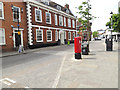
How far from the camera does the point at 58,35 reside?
24.9 meters

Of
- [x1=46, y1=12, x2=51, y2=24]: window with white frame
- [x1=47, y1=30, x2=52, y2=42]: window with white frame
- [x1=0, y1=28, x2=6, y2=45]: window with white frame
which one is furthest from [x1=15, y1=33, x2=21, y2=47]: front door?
[x1=46, y1=12, x2=51, y2=24]: window with white frame

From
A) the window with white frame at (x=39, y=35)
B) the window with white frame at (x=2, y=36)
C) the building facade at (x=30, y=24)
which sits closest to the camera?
the window with white frame at (x=2, y=36)

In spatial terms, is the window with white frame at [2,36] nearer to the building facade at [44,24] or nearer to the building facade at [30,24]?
the building facade at [30,24]

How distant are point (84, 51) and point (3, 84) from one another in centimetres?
763

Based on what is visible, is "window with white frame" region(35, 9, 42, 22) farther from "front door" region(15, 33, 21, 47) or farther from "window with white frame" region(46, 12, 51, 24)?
"front door" region(15, 33, 21, 47)

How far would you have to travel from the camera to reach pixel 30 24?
17469 millimetres

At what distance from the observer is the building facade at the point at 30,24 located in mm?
14258

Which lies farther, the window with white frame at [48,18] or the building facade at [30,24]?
the window with white frame at [48,18]

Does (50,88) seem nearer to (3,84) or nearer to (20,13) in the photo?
(3,84)

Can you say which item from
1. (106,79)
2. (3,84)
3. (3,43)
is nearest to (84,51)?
(106,79)

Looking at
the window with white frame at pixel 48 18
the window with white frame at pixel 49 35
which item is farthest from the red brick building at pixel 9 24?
the window with white frame at pixel 49 35

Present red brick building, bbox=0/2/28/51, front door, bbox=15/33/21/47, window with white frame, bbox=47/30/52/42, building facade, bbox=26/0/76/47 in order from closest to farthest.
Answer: red brick building, bbox=0/2/28/51 → front door, bbox=15/33/21/47 → building facade, bbox=26/0/76/47 → window with white frame, bbox=47/30/52/42

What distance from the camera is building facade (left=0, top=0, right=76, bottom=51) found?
14258 millimetres

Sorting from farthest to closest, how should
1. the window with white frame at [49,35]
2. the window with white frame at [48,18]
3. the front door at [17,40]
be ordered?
the window with white frame at [49,35] → the window with white frame at [48,18] → the front door at [17,40]
